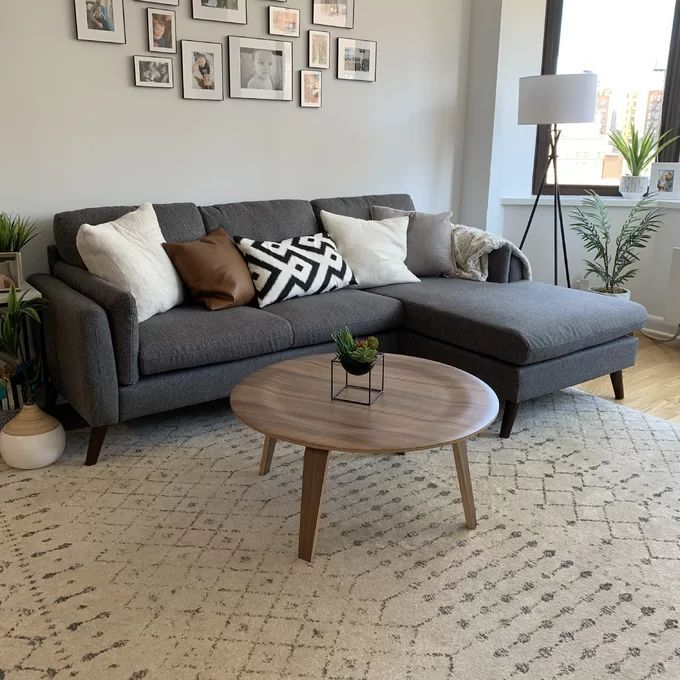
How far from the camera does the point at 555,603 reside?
1.78 metres

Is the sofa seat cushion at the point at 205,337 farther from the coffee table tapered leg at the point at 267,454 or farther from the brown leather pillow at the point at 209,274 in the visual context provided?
the coffee table tapered leg at the point at 267,454

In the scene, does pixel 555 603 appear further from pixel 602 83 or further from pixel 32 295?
pixel 602 83

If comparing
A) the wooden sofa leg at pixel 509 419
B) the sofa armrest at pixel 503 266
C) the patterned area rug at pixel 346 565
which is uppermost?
the sofa armrest at pixel 503 266

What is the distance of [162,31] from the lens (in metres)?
3.20

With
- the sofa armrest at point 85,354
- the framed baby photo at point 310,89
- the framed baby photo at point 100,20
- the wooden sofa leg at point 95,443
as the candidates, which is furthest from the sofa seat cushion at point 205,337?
the framed baby photo at point 310,89

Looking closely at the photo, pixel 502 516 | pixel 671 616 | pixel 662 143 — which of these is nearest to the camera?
pixel 671 616

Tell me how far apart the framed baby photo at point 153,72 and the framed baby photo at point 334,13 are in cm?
90

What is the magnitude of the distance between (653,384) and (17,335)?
2.94 m

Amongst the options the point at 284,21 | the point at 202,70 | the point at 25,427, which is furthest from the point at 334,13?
the point at 25,427

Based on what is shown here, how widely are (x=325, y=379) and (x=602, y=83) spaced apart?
3.34m

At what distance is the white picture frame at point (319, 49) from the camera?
3.69 meters

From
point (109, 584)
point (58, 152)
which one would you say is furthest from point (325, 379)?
point (58, 152)

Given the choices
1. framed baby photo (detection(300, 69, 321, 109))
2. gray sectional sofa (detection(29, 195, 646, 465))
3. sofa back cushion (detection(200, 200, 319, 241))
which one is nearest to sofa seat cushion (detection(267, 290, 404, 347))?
gray sectional sofa (detection(29, 195, 646, 465))

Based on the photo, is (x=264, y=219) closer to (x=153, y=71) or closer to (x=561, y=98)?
(x=153, y=71)
